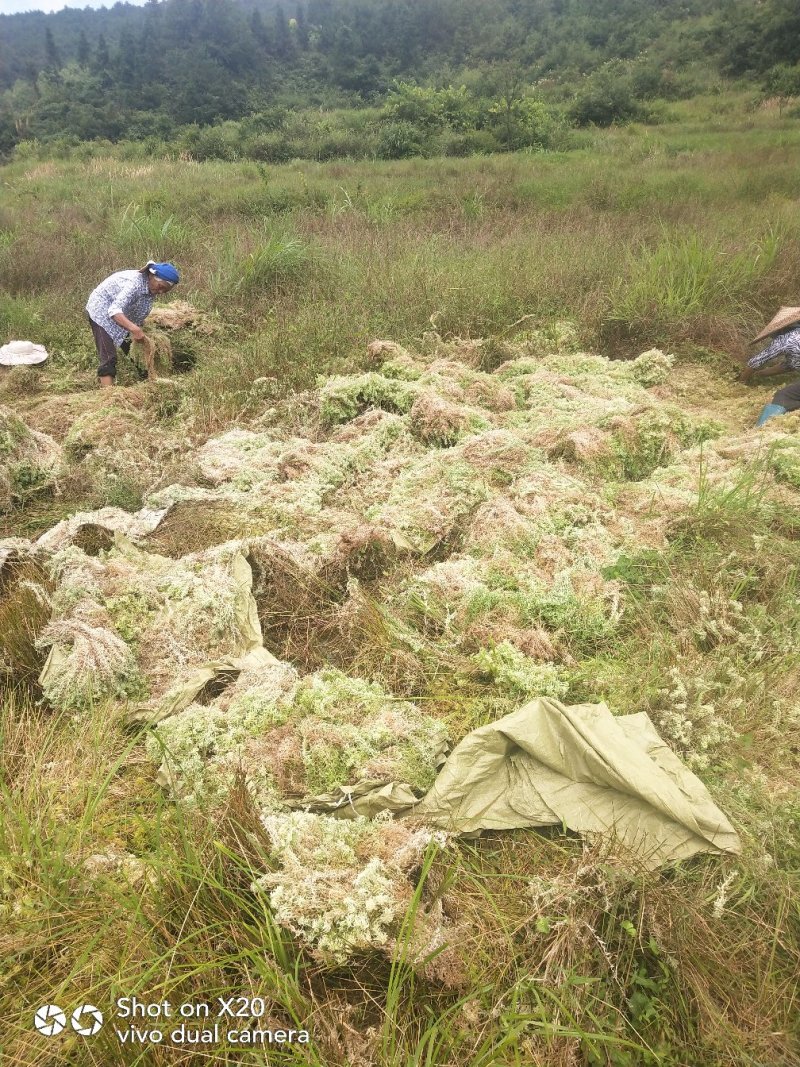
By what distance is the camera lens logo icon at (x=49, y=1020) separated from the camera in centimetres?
125

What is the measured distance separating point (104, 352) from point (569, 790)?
5.13 m

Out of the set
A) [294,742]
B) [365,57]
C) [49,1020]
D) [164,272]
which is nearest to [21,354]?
[164,272]

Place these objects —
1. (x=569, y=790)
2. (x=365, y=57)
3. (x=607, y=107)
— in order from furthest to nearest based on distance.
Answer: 1. (x=365, y=57)
2. (x=607, y=107)
3. (x=569, y=790)

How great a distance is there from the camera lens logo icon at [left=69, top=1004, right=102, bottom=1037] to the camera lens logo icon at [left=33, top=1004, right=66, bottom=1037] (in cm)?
3

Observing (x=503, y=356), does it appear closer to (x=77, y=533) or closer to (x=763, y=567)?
(x=763, y=567)

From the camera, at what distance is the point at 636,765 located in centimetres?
171

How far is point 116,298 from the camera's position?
497 centimetres

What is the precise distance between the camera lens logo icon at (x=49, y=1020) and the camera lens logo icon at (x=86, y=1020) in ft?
0.09

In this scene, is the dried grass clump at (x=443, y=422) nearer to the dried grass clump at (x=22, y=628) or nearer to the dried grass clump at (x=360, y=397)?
the dried grass clump at (x=360, y=397)

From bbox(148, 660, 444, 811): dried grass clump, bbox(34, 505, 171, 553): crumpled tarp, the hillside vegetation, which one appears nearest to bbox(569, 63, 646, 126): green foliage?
the hillside vegetation

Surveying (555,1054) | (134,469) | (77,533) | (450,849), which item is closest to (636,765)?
(450,849)

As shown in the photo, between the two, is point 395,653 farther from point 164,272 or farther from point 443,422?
point 164,272

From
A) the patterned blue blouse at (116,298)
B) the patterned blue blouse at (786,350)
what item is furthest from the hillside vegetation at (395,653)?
the patterned blue blouse at (116,298)

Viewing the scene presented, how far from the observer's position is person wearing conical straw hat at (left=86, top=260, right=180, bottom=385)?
4902 mm
